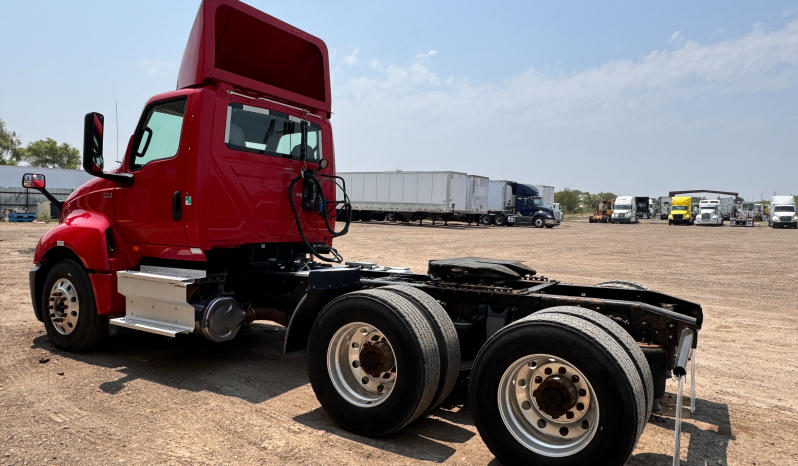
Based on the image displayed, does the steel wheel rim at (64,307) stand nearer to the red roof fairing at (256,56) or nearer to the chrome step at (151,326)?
the chrome step at (151,326)

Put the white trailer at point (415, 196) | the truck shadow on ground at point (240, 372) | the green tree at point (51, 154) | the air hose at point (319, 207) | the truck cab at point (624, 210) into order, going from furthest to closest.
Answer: the green tree at point (51, 154)
the truck cab at point (624, 210)
the white trailer at point (415, 196)
the air hose at point (319, 207)
the truck shadow on ground at point (240, 372)

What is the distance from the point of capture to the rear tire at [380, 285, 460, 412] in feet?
12.0

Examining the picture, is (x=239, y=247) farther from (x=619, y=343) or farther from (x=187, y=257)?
(x=619, y=343)

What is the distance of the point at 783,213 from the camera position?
156ft

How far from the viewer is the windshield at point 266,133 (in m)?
5.17

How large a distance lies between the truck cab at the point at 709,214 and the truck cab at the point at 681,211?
928 mm

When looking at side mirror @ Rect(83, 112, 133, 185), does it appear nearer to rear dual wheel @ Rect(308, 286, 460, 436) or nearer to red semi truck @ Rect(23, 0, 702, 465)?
red semi truck @ Rect(23, 0, 702, 465)

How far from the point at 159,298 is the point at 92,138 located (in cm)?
164

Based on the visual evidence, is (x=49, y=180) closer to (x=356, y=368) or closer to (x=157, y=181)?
(x=157, y=181)

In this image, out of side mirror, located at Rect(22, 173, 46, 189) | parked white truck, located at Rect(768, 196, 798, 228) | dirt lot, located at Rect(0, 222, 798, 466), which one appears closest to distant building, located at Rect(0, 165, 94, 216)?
dirt lot, located at Rect(0, 222, 798, 466)

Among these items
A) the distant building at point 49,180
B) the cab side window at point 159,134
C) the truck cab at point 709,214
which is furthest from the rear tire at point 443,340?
the truck cab at point 709,214

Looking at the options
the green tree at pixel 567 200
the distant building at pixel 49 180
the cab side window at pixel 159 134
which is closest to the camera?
the cab side window at pixel 159 134

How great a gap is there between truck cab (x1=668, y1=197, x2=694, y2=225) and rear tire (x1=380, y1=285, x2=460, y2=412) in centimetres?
5615

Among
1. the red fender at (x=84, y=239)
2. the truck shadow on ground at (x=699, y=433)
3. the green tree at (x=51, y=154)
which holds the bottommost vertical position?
the truck shadow on ground at (x=699, y=433)
